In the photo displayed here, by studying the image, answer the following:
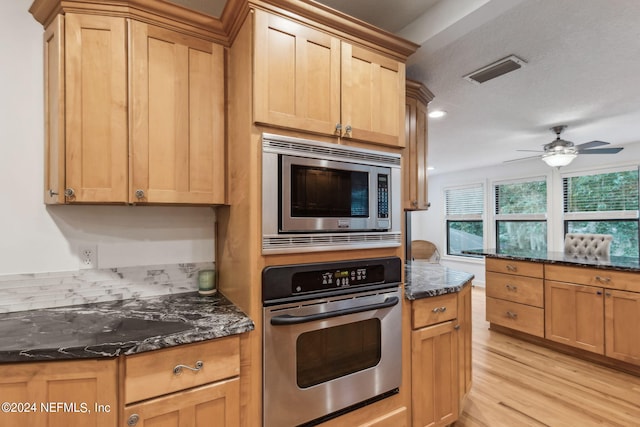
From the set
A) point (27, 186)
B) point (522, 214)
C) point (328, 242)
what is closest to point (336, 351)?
point (328, 242)

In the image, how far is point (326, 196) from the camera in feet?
5.05

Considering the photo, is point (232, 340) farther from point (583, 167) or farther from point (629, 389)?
point (583, 167)

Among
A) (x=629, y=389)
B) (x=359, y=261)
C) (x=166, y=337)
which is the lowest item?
(x=629, y=389)

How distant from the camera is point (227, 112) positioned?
1.68 meters

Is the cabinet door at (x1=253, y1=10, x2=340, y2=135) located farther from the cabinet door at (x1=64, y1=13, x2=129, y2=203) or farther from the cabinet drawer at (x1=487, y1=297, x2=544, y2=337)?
the cabinet drawer at (x1=487, y1=297, x2=544, y2=337)

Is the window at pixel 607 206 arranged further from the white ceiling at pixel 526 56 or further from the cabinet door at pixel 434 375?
the cabinet door at pixel 434 375

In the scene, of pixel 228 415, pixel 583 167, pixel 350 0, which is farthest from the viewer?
pixel 583 167

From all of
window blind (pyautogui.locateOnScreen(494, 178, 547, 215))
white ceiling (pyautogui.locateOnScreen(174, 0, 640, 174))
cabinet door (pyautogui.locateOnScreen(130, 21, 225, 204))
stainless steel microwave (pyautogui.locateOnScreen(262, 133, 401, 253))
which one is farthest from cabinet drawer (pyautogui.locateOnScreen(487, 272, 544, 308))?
cabinet door (pyautogui.locateOnScreen(130, 21, 225, 204))

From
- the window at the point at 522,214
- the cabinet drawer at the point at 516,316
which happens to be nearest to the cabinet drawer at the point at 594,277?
the cabinet drawer at the point at 516,316

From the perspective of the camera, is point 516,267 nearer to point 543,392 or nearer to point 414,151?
point 543,392

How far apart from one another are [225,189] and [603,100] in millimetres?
3444

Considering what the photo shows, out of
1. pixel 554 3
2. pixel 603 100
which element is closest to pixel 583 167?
pixel 603 100

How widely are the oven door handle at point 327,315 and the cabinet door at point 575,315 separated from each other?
2527 millimetres

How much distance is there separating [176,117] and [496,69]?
86.3 inches
